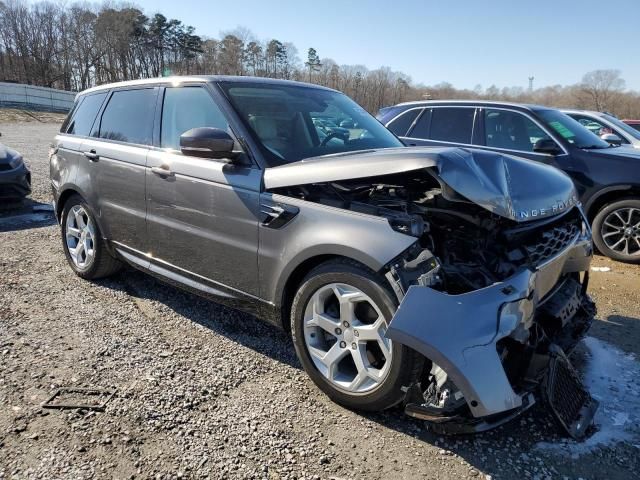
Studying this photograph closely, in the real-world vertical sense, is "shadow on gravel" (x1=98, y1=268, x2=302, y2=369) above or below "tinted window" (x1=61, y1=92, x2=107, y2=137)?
below

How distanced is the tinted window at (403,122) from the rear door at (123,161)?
390 centimetres

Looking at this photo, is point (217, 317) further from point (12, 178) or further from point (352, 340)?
point (12, 178)

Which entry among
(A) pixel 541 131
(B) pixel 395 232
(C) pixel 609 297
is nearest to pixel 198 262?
(B) pixel 395 232

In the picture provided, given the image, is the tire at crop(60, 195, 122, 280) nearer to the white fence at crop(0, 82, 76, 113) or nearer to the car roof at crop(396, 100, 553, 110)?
the car roof at crop(396, 100, 553, 110)

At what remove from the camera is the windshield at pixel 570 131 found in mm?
6043

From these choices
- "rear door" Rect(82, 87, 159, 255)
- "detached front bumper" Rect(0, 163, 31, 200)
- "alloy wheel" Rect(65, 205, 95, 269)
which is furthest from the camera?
"detached front bumper" Rect(0, 163, 31, 200)

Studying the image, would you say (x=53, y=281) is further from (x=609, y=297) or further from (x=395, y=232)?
(x=609, y=297)

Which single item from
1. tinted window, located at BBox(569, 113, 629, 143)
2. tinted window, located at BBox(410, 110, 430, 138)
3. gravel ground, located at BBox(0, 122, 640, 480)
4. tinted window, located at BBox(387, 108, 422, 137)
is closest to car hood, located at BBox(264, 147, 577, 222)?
gravel ground, located at BBox(0, 122, 640, 480)

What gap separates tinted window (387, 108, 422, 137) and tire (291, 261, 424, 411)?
470 centimetres

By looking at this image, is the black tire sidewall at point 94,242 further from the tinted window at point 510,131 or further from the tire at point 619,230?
the tire at point 619,230

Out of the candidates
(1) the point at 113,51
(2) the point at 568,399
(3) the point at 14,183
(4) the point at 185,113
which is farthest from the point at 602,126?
(1) the point at 113,51

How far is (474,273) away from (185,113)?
238 cm

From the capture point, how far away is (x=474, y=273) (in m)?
2.48

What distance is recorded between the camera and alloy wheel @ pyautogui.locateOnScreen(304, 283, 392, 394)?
100.0 inches
